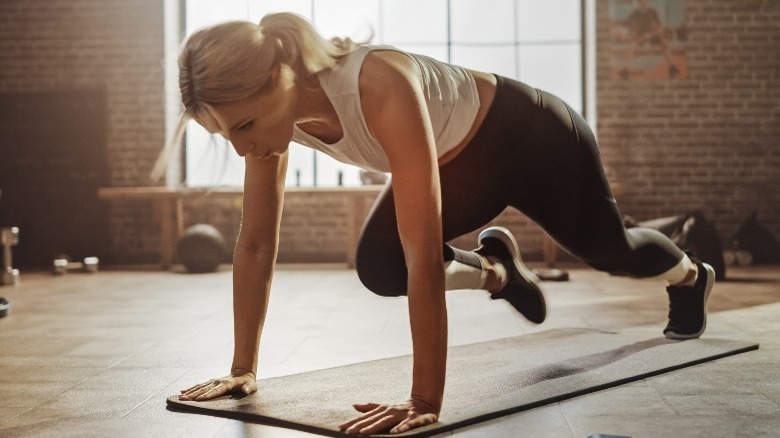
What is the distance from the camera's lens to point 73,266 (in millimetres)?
6496

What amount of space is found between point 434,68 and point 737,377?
117 cm

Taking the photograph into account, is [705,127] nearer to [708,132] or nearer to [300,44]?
[708,132]

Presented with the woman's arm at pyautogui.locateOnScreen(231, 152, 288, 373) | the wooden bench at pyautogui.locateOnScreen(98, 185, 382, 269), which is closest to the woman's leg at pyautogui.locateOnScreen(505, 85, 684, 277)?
the woman's arm at pyautogui.locateOnScreen(231, 152, 288, 373)

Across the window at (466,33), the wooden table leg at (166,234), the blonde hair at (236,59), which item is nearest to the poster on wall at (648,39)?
the window at (466,33)

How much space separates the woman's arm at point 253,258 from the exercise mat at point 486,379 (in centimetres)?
10

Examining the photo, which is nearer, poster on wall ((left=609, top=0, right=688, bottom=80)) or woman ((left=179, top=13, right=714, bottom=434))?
woman ((left=179, top=13, right=714, bottom=434))

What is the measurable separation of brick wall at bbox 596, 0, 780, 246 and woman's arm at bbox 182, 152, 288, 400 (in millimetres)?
5264

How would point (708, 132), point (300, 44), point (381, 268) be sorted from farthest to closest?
point (708, 132) < point (381, 268) < point (300, 44)

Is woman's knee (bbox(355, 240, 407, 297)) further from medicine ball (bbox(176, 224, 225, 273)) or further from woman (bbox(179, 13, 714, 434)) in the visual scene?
medicine ball (bbox(176, 224, 225, 273))

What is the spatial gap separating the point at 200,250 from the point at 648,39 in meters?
4.00

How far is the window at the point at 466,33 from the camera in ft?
23.0

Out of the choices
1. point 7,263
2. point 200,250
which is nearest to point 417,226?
point 7,263

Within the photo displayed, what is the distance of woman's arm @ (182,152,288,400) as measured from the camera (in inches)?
79.0

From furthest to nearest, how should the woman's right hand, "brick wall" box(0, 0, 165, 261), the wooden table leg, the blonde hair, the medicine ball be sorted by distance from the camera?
"brick wall" box(0, 0, 165, 261)
the wooden table leg
the medicine ball
the woman's right hand
the blonde hair
